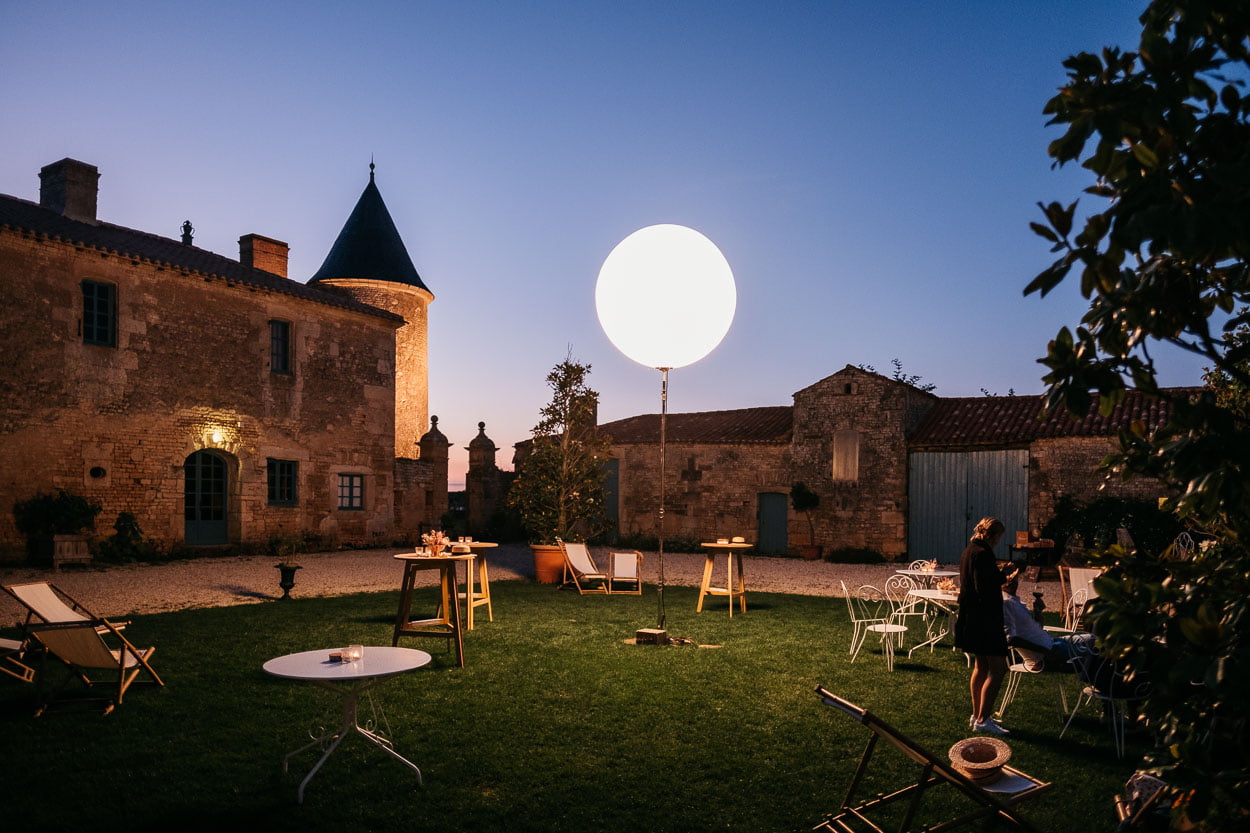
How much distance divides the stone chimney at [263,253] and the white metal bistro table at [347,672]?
1808 centimetres

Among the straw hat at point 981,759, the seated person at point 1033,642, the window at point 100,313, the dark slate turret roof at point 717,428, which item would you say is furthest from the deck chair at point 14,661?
the dark slate turret roof at point 717,428

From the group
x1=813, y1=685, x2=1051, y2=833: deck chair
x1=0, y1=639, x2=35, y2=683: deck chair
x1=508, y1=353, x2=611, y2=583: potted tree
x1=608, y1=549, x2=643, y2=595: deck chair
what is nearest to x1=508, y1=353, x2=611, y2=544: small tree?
x1=508, y1=353, x2=611, y2=583: potted tree

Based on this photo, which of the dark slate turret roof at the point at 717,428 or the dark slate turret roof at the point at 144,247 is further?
the dark slate turret roof at the point at 717,428

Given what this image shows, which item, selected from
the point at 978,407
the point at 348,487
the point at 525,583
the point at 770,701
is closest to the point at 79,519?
the point at 348,487

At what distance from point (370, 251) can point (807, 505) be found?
50.2ft

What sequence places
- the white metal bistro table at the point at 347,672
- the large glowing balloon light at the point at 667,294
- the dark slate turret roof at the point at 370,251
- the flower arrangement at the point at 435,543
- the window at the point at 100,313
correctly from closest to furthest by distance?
1. the white metal bistro table at the point at 347,672
2. the large glowing balloon light at the point at 667,294
3. the flower arrangement at the point at 435,543
4. the window at the point at 100,313
5. the dark slate turret roof at the point at 370,251

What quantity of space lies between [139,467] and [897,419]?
15684mm

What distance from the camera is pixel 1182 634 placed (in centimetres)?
156

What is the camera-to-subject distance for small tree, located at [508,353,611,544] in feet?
47.3

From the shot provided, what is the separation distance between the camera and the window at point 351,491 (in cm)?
1886

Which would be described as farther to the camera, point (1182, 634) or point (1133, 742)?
point (1133, 742)

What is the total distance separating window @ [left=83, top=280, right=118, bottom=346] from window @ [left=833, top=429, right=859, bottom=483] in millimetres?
15171

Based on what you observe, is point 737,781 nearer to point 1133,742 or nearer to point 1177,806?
point 1133,742

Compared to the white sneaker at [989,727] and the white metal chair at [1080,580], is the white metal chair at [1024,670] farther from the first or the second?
the white metal chair at [1080,580]
